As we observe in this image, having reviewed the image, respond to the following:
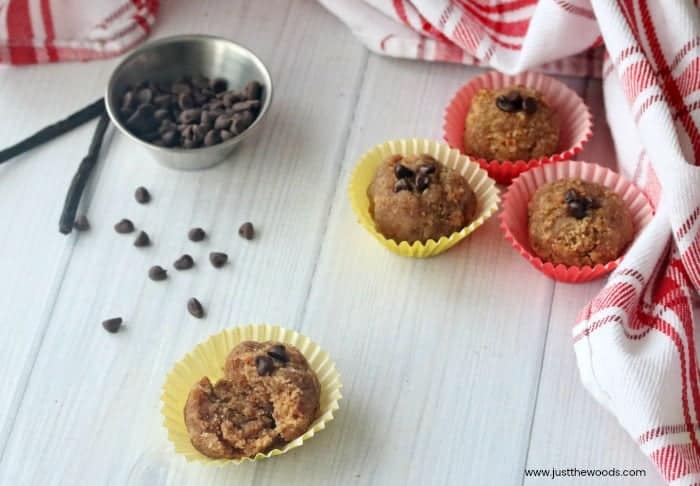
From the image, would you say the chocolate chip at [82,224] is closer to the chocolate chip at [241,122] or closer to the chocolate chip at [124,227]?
the chocolate chip at [124,227]

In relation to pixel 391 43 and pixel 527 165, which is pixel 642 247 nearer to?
pixel 527 165

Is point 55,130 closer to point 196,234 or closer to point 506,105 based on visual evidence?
point 196,234

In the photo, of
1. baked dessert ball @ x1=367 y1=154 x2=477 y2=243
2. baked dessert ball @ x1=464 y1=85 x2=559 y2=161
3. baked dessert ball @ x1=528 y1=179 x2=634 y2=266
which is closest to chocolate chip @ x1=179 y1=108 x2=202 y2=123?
baked dessert ball @ x1=367 y1=154 x2=477 y2=243

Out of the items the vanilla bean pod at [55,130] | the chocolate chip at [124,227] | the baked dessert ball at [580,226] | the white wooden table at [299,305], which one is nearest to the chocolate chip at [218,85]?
the white wooden table at [299,305]

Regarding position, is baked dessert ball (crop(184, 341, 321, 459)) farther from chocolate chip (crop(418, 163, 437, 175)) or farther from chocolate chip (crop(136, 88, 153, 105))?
chocolate chip (crop(136, 88, 153, 105))

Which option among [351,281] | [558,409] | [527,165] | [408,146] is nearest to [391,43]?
[408,146]

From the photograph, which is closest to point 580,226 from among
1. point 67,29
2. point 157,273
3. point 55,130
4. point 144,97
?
point 157,273
